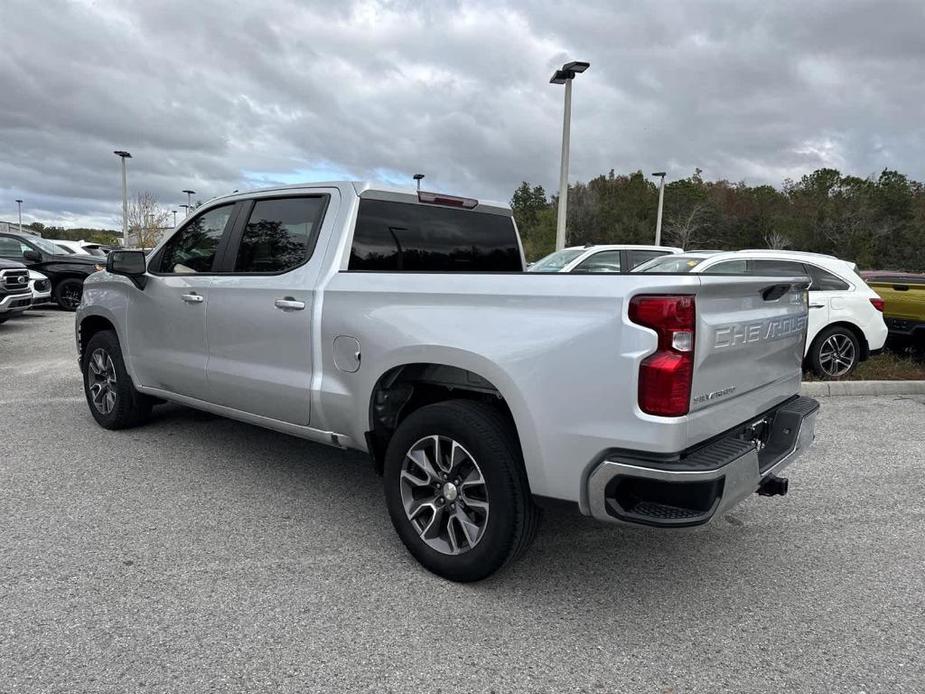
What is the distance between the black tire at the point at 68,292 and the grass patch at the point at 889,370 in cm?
1414

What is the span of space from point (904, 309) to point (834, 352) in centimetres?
204

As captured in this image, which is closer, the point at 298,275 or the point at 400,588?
the point at 400,588

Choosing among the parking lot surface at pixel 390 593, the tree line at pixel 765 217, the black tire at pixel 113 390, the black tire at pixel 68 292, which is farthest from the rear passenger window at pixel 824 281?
the tree line at pixel 765 217

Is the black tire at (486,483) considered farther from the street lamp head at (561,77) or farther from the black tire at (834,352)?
the street lamp head at (561,77)

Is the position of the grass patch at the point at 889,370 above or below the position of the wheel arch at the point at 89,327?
below

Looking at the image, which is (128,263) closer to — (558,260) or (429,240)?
(429,240)

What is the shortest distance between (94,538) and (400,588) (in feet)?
5.55

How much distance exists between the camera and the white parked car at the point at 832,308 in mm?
7844

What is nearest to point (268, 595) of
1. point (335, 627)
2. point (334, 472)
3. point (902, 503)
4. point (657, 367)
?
point (335, 627)

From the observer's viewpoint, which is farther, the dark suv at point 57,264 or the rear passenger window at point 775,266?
the dark suv at point 57,264

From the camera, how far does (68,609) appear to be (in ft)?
9.03

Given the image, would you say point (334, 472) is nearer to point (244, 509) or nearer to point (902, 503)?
point (244, 509)

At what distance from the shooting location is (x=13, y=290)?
1069 cm

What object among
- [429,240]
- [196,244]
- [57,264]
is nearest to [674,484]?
[429,240]
